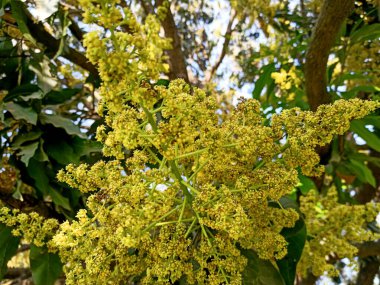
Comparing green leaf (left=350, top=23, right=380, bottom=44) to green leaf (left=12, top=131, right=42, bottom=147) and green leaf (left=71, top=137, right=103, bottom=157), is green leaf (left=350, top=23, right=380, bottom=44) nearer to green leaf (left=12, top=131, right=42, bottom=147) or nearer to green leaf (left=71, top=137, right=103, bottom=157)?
green leaf (left=71, top=137, right=103, bottom=157)

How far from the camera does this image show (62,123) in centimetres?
204

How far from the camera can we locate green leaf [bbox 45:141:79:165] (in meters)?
2.01

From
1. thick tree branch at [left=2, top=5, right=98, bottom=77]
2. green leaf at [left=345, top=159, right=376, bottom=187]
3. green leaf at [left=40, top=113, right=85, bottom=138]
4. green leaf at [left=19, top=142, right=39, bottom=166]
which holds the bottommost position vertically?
green leaf at [left=19, top=142, right=39, bottom=166]

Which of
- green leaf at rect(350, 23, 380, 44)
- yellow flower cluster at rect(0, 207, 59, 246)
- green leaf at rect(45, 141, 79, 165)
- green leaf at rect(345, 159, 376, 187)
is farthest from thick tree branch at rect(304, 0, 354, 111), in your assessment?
yellow flower cluster at rect(0, 207, 59, 246)

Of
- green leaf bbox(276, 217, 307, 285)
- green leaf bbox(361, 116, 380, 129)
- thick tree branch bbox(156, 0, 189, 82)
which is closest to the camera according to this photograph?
green leaf bbox(276, 217, 307, 285)

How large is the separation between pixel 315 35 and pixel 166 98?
1.38 metres

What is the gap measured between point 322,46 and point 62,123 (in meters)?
1.21

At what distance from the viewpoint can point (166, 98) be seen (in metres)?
1.04

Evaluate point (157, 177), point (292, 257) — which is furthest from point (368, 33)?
point (157, 177)

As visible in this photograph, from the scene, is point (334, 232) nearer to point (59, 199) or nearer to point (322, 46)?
point (322, 46)

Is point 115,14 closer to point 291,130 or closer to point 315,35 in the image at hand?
point 291,130

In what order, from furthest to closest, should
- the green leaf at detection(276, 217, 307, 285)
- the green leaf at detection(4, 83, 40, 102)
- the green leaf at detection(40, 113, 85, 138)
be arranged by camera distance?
1. the green leaf at detection(4, 83, 40, 102)
2. the green leaf at detection(40, 113, 85, 138)
3. the green leaf at detection(276, 217, 307, 285)

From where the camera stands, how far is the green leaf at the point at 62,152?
201 cm

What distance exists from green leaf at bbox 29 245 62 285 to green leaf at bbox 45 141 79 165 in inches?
16.4
